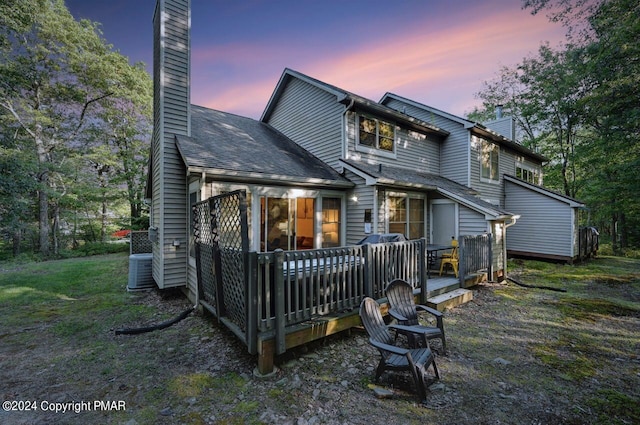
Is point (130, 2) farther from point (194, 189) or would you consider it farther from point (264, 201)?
point (264, 201)

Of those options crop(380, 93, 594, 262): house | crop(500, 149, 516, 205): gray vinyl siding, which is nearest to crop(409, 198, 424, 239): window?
crop(380, 93, 594, 262): house

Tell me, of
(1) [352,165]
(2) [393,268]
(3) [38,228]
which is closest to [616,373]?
(2) [393,268]

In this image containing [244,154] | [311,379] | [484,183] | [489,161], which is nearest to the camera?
[311,379]

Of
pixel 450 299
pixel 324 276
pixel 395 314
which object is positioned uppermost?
pixel 324 276

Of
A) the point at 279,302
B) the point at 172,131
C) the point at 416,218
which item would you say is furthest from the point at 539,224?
the point at 172,131

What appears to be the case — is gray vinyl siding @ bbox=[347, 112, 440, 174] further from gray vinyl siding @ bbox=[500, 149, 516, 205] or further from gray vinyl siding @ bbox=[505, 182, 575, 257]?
gray vinyl siding @ bbox=[505, 182, 575, 257]

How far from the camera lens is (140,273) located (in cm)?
755

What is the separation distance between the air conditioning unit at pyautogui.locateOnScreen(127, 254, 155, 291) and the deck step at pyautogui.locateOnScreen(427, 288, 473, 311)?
7.53 meters

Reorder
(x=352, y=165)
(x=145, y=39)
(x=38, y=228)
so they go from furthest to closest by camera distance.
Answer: (x=38, y=228) < (x=145, y=39) < (x=352, y=165)

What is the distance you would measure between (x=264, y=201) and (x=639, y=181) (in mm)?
15611

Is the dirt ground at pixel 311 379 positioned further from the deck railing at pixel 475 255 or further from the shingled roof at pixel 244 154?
the shingled roof at pixel 244 154

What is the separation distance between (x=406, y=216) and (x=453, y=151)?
4.59m

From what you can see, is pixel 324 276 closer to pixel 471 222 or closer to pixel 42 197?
pixel 471 222

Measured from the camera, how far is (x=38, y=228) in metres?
15.5
